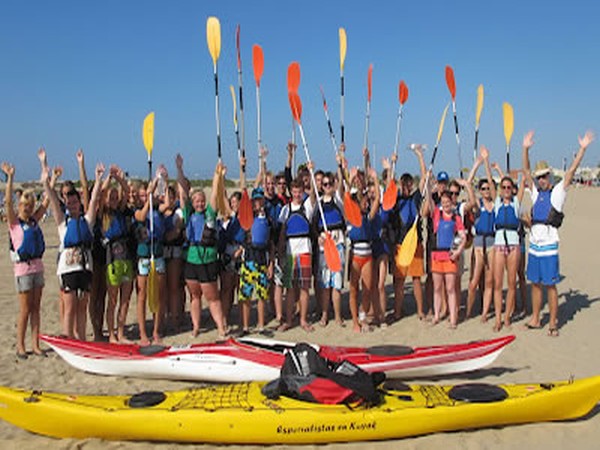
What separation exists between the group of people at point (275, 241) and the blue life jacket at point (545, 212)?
1 centimetres

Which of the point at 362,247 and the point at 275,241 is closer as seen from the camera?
the point at 362,247

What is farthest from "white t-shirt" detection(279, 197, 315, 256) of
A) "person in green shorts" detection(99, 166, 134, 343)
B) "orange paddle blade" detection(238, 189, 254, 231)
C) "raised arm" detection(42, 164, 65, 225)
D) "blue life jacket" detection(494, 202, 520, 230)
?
"raised arm" detection(42, 164, 65, 225)

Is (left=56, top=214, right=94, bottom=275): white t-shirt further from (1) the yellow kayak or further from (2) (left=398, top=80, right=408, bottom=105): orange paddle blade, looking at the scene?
(2) (left=398, top=80, right=408, bottom=105): orange paddle blade

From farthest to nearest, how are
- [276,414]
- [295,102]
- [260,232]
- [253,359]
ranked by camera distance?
1. [295,102]
2. [260,232]
3. [253,359]
4. [276,414]

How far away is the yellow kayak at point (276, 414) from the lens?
11.5ft

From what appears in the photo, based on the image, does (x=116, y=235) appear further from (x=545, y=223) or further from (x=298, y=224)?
(x=545, y=223)

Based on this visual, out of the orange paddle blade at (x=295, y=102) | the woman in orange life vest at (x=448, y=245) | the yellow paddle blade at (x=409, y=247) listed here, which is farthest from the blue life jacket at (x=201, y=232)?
the woman in orange life vest at (x=448, y=245)

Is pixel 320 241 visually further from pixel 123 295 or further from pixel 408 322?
pixel 123 295

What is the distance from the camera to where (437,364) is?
4.57 meters

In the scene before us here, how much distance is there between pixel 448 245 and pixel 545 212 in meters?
1.04

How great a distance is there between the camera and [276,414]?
11.6 feet

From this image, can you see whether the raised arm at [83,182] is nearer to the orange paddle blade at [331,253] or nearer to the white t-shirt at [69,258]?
the white t-shirt at [69,258]

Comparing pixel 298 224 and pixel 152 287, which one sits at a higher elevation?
pixel 298 224

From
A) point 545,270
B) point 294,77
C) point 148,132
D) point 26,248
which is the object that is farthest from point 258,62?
point 545,270
